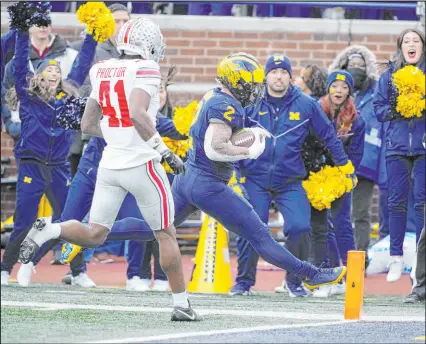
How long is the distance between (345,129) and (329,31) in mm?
4656

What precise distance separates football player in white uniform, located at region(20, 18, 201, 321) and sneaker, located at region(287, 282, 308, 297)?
3414 mm

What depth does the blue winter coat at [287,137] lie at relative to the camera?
37.1 feet

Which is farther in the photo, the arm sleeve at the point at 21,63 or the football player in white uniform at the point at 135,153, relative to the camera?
the arm sleeve at the point at 21,63

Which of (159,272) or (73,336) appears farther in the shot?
(159,272)

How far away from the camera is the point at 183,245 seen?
15.5 metres

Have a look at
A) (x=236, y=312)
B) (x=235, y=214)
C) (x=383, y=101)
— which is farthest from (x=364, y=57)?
(x=236, y=312)

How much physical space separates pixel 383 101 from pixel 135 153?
4.23 meters

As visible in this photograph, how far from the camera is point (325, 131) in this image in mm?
11422

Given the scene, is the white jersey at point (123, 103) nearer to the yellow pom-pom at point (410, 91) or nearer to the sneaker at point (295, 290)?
the sneaker at point (295, 290)

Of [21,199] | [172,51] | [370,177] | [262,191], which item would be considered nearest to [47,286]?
[21,199]

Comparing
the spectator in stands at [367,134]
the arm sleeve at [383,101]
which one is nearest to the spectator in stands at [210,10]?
the spectator in stands at [367,134]

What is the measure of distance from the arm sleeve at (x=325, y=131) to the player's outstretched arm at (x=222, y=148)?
2.39 m

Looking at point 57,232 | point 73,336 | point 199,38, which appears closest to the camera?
point 73,336

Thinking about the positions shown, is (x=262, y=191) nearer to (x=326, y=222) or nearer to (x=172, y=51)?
(x=326, y=222)
